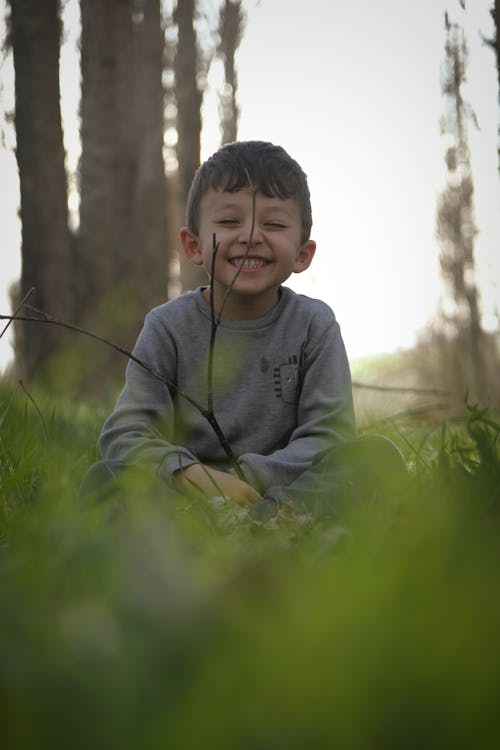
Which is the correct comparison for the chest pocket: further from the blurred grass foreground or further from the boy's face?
the blurred grass foreground

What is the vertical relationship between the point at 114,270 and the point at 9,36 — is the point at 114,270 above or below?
below

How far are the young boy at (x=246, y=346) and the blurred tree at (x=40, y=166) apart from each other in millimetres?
4470

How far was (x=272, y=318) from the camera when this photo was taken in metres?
2.84

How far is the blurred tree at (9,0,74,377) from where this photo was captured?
6957 mm

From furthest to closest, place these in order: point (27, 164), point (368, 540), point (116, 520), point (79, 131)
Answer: point (79, 131) < point (27, 164) < point (116, 520) < point (368, 540)

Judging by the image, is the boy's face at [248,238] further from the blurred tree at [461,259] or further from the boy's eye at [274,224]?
the blurred tree at [461,259]

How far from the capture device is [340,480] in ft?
7.43

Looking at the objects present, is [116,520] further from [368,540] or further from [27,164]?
[27,164]

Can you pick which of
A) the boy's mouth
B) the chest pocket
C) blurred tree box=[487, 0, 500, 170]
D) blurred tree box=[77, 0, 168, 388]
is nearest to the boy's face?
the boy's mouth

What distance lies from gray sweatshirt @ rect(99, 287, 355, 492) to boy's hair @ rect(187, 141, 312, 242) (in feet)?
1.19

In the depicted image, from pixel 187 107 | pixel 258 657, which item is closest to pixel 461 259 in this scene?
pixel 187 107

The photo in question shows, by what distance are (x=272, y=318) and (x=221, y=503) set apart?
39.8 inches

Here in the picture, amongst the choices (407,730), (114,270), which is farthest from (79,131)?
(407,730)

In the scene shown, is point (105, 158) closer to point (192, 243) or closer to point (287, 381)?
point (192, 243)
